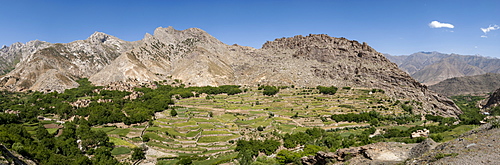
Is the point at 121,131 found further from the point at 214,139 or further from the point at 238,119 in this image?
the point at 238,119

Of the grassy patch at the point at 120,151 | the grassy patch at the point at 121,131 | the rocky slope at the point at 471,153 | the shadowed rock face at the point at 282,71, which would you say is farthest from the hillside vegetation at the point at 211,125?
the rocky slope at the point at 471,153

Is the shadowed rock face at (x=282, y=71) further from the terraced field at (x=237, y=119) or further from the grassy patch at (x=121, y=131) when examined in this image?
the grassy patch at (x=121, y=131)


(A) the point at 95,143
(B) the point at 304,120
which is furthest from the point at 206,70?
(A) the point at 95,143

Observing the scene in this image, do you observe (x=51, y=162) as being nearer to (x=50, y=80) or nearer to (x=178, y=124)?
(x=178, y=124)

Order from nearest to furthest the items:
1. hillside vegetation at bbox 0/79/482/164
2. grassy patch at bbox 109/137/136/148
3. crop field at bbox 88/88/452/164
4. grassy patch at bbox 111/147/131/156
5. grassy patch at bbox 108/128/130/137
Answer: hillside vegetation at bbox 0/79/482/164 → grassy patch at bbox 111/147/131/156 → grassy patch at bbox 109/137/136/148 → crop field at bbox 88/88/452/164 → grassy patch at bbox 108/128/130/137

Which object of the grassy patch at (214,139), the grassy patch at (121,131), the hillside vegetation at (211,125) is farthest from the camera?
the grassy patch at (121,131)

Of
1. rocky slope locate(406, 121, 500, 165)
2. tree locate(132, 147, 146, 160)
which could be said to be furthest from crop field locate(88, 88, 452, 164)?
rocky slope locate(406, 121, 500, 165)

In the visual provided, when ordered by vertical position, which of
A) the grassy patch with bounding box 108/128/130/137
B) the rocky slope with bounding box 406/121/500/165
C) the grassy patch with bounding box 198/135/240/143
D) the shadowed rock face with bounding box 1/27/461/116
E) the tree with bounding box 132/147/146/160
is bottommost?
the tree with bounding box 132/147/146/160

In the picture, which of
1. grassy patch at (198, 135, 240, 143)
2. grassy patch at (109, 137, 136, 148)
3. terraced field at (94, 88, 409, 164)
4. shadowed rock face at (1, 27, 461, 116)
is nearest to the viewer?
grassy patch at (109, 137, 136, 148)

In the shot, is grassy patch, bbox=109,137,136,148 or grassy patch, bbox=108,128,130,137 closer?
grassy patch, bbox=109,137,136,148

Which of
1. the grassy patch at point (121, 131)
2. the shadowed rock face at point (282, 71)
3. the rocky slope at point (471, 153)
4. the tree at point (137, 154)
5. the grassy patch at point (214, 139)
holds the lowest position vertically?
the tree at point (137, 154)

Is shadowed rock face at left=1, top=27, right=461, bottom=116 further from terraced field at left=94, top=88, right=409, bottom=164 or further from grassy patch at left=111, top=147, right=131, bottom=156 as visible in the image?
grassy patch at left=111, top=147, right=131, bottom=156

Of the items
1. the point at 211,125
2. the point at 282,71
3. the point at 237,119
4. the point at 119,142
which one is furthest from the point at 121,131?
the point at 282,71

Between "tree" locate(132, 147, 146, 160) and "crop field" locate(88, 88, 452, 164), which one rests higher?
"crop field" locate(88, 88, 452, 164)
